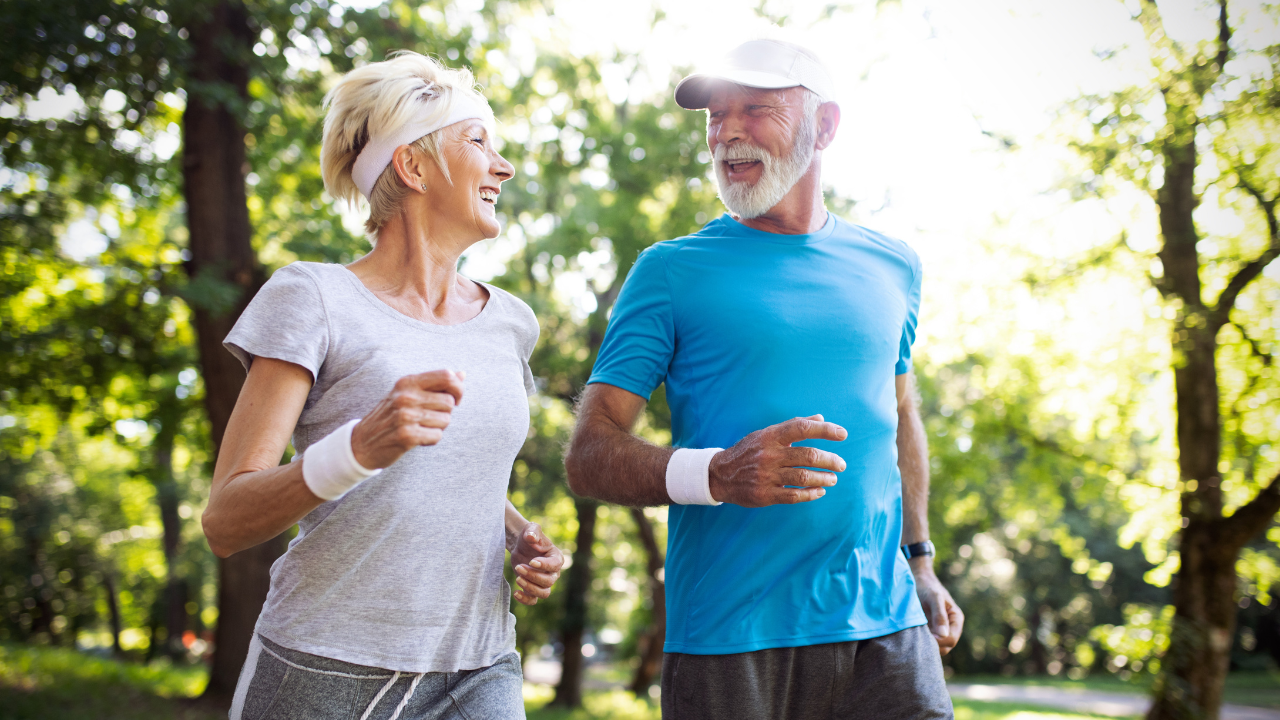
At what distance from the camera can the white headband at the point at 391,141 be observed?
2.44 meters

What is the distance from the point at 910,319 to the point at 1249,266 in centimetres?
941

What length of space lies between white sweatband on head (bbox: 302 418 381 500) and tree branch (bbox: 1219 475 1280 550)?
10940 mm

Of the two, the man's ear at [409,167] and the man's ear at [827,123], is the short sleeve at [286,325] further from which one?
the man's ear at [827,123]

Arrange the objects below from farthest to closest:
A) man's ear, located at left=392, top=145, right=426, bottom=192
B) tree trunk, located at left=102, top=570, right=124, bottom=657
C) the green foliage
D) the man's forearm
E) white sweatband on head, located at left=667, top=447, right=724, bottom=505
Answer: tree trunk, located at left=102, top=570, right=124, bottom=657 < the green foliage < man's ear, located at left=392, top=145, right=426, bottom=192 < the man's forearm < white sweatband on head, located at left=667, top=447, right=724, bottom=505

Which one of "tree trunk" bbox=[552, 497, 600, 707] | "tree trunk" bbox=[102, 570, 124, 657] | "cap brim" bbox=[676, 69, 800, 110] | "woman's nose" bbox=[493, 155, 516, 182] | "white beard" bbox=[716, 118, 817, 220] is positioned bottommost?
"tree trunk" bbox=[102, 570, 124, 657]

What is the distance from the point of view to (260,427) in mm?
1942

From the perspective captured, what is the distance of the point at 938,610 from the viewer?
9.45 ft

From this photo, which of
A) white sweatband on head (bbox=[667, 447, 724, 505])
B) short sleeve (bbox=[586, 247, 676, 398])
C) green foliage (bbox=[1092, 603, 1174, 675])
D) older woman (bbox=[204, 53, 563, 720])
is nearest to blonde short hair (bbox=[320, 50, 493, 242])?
older woman (bbox=[204, 53, 563, 720])

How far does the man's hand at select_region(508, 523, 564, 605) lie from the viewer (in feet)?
7.55

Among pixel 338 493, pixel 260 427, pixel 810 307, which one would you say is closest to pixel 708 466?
pixel 810 307

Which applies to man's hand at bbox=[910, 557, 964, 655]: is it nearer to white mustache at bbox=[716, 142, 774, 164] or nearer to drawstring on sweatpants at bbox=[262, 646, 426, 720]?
white mustache at bbox=[716, 142, 774, 164]

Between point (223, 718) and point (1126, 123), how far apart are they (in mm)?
11382

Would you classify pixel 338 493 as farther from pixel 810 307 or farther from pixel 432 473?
pixel 810 307

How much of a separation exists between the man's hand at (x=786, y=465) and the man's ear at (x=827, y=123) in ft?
4.31
